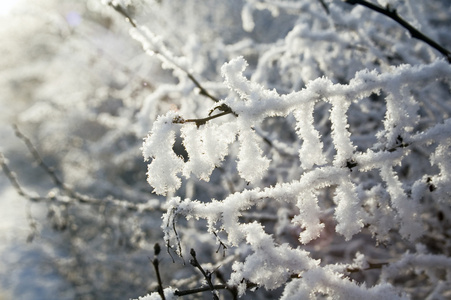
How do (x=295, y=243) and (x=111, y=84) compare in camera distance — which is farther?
(x=111, y=84)

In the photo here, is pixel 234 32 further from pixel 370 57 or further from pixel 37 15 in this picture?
pixel 370 57

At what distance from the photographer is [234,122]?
92cm

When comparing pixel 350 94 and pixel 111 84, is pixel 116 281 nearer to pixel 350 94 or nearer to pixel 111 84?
pixel 111 84

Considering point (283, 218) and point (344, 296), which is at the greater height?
point (283, 218)

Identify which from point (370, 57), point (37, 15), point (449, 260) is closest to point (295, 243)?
point (370, 57)

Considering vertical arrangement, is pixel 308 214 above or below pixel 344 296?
above

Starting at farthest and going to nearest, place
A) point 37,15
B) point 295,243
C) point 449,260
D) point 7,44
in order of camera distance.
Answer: point 7,44
point 295,243
point 37,15
point 449,260

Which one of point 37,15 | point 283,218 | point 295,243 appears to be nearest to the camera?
point 283,218

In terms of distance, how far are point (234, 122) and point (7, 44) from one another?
7.27m

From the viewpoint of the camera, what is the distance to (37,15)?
9.68 ft

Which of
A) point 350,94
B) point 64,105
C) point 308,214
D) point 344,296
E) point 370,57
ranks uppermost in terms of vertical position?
point 64,105

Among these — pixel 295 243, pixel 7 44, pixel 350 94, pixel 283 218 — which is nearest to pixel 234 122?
pixel 350 94

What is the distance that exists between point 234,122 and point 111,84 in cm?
425

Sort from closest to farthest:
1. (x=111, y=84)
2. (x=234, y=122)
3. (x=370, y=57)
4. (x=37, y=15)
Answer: (x=234, y=122), (x=370, y=57), (x=37, y=15), (x=111, y=84)
